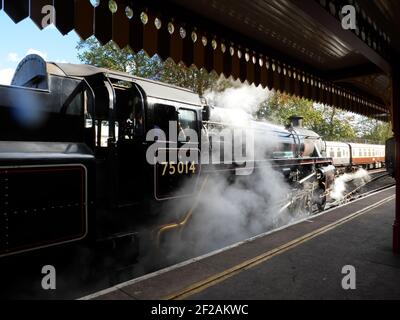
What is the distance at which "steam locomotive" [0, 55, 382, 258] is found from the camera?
3025mm

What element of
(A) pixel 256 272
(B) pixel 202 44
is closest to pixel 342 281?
(A) pixel 256 272

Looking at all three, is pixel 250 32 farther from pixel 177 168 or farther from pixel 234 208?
pixel 234 208

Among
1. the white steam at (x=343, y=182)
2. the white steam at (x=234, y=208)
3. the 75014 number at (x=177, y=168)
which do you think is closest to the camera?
the 75014 number at (x=177, y=168)

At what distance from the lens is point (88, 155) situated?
3.54 metres

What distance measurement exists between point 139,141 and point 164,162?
52 cm

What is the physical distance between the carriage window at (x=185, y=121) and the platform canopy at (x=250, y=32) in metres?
1.05

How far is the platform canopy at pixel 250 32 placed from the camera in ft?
8.95

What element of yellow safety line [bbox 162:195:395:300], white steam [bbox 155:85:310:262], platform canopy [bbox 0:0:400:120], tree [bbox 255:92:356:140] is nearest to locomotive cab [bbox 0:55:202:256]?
white steam [bbox 155:85:310:262]

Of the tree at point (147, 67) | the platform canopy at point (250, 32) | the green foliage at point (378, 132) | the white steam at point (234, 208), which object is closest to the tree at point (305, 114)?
the tree at point (147, 67)

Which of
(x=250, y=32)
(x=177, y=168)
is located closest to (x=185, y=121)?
(x=177, y=168)

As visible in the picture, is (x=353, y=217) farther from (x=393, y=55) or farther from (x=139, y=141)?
(x=139, y=141)

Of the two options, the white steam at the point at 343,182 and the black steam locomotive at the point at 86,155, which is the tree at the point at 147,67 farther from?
the black steam locomotive at the point at 86,155
